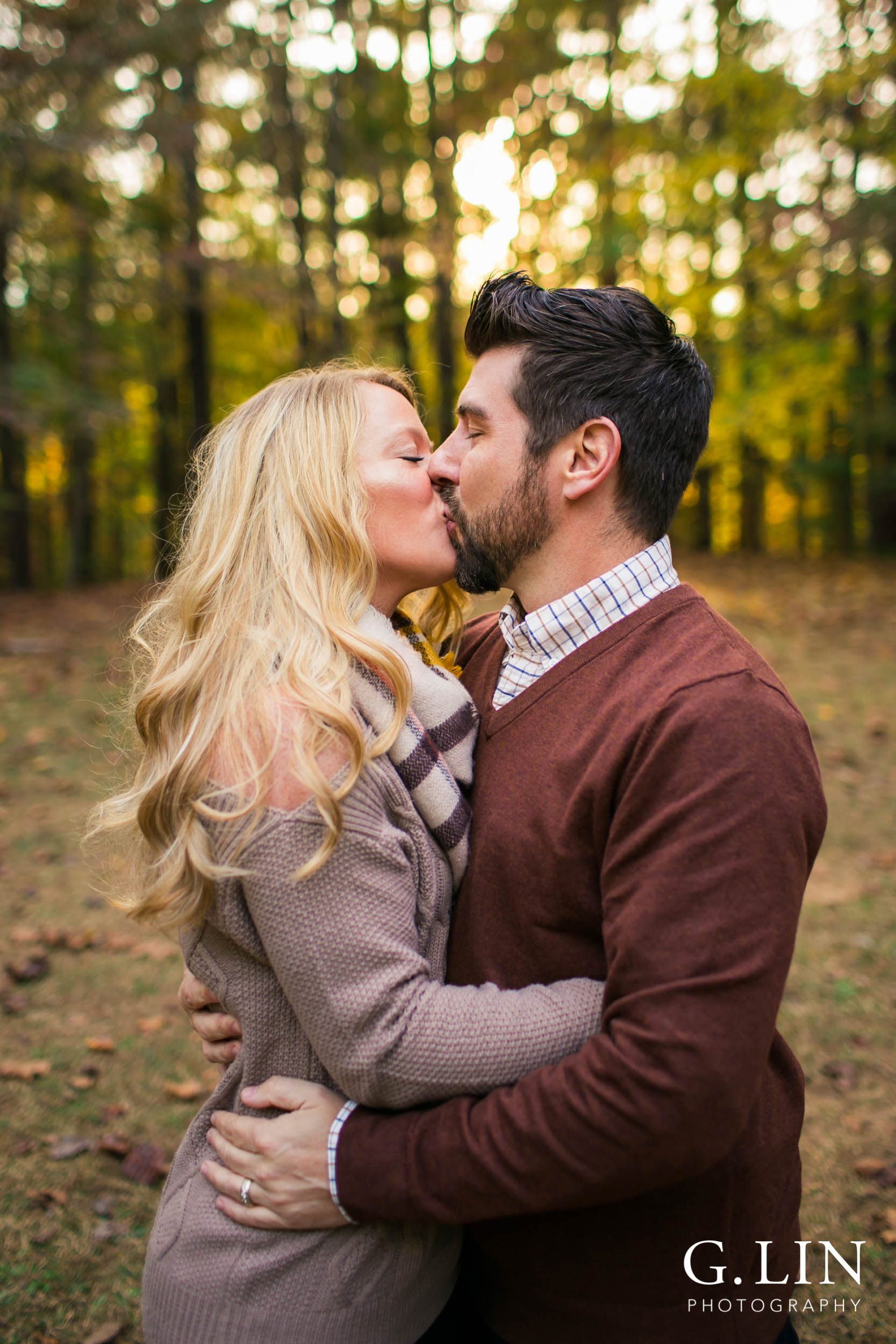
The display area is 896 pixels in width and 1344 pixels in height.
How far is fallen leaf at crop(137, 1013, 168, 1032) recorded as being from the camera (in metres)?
4.24

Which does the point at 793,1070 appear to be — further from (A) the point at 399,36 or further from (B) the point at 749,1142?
(A) the point at 399,36

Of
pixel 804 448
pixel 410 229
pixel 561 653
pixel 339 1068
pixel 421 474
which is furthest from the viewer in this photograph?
pixel 804 448

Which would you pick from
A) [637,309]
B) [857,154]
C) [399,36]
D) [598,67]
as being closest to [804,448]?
[857,154]

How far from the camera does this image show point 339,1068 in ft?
4.94

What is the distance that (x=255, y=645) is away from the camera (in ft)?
5.61

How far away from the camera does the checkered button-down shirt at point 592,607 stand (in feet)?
6.10

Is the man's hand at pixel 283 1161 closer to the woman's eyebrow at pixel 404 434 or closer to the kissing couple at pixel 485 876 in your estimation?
the kissing couple at pixel 485 876

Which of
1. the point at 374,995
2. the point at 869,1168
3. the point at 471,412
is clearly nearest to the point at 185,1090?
the point at 869,1168

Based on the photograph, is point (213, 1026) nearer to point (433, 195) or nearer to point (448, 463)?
point (448, 463)

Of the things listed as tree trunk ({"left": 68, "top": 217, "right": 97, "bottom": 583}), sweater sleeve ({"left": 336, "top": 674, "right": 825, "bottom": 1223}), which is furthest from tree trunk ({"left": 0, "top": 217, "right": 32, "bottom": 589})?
sweater sleeve ({"left": 336, "top": 674, "right": 825, "bottom": 1223})

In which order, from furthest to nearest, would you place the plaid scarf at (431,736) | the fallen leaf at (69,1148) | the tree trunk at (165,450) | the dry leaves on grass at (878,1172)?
the tree trunk at (165,450), the fallen leaf at (69,1148), the dry leaves on grass at (878,1172), the plaid scarf at (431,736)

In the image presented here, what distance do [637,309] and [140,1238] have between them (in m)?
3.26

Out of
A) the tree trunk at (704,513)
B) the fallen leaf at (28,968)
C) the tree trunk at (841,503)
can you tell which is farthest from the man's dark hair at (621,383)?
the tree trunk at (704,513)

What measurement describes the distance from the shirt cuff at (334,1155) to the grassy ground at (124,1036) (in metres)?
1.27
